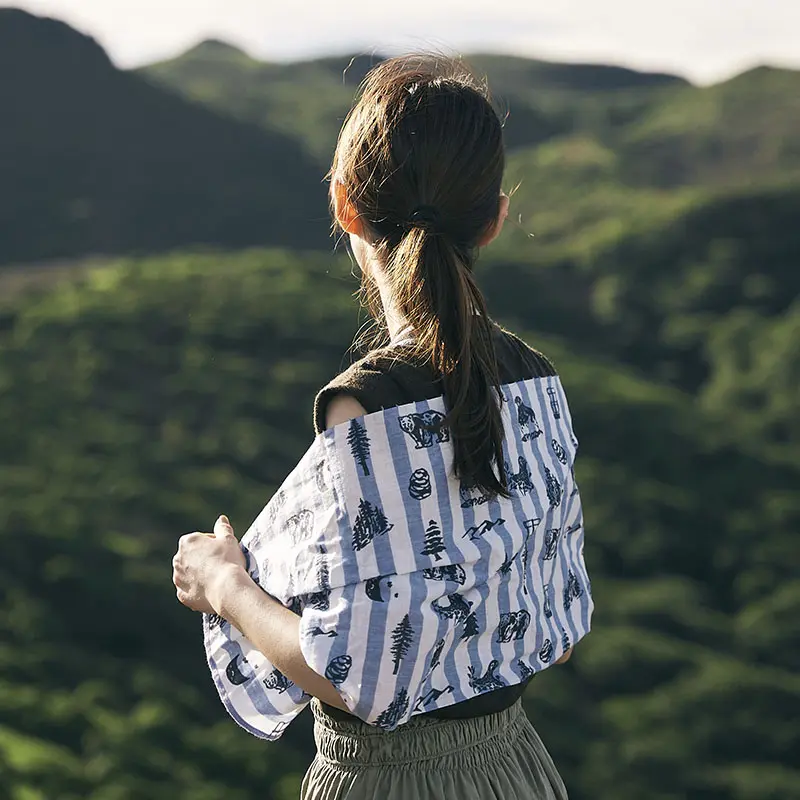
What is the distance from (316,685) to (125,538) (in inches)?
297

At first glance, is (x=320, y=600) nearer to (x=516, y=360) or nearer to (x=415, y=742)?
(x=415, y=742)

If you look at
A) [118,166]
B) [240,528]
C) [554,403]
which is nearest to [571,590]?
[554,403]

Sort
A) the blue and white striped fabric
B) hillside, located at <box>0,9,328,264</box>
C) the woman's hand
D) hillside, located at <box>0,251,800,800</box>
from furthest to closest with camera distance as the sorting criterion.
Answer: hillside, located at <box>0,9,328,264</box> → hillside, located at <box>0,251,800,800</box> → the woman's hand → the blue and white striped fabric

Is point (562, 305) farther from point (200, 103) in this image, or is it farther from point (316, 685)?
point (316, 685)

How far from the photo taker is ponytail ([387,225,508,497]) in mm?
1531

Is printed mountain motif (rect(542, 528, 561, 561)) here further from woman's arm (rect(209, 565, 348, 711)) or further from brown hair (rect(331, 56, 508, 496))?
woman's arm (rect(209, 565, 348, 711))

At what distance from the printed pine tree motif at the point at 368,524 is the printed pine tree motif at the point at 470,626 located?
6.2 inches

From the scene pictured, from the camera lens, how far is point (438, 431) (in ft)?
4.99

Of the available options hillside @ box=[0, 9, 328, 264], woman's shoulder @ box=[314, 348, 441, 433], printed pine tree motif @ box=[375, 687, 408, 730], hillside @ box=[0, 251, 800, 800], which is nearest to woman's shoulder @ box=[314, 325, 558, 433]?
woman's shoulder @ box=[314, 348, 441, 433]

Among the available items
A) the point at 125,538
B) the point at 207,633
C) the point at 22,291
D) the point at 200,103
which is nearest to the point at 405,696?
the point at 207,633

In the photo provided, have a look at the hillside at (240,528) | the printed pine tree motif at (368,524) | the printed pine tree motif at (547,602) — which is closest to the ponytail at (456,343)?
the printed pine tree motif at (368,524)

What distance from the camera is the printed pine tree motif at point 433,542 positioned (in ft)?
4.92

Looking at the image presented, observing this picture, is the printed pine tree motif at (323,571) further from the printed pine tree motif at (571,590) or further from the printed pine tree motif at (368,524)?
the printed pine tree motif at (571,590)

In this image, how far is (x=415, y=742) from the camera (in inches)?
62.8
